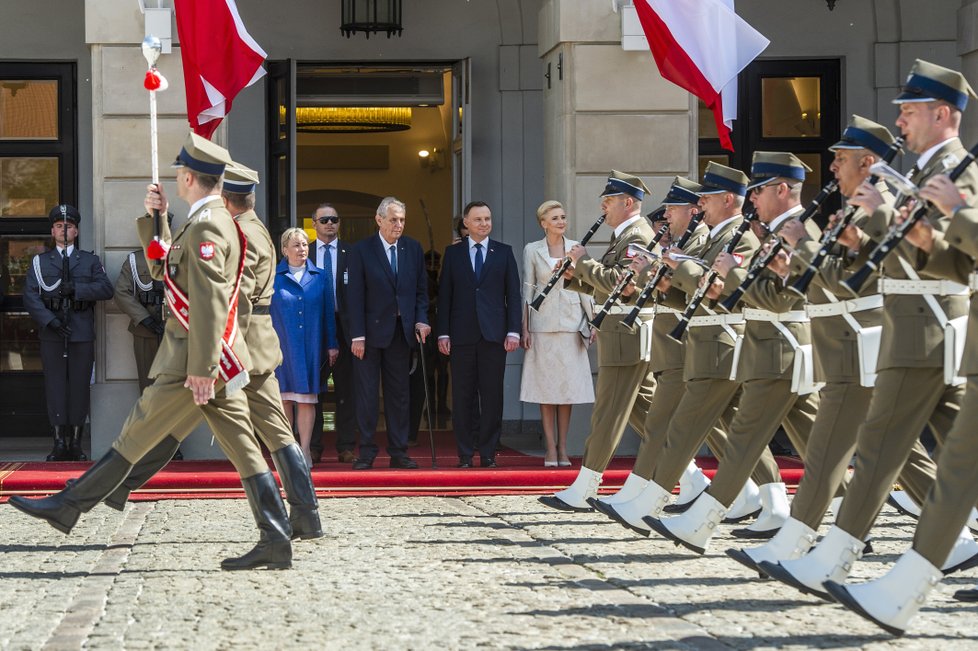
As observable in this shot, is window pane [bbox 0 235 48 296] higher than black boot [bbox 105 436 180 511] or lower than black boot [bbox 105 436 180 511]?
higher

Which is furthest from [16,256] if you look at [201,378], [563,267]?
[201,378]

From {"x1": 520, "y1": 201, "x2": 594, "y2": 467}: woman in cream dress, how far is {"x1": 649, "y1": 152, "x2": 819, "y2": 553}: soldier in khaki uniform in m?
3.79

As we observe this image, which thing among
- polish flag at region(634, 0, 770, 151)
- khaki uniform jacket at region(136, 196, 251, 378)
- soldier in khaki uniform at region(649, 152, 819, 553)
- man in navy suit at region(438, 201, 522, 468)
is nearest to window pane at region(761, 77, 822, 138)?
polish flag at region(634, 0, 770, 151)

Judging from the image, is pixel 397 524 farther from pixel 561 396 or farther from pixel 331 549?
pixel 561 396

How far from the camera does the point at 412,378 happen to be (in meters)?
11.9

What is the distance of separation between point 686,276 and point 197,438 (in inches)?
204

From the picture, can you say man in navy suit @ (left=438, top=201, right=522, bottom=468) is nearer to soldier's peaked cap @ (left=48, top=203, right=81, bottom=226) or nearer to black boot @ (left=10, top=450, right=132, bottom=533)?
soldier's peaked cap @ (left=48, top=203, right=81, bottom=226)

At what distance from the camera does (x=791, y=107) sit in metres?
13.5

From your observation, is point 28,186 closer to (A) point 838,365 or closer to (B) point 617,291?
(B) point 617,291

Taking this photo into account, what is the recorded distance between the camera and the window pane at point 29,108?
42.5ft

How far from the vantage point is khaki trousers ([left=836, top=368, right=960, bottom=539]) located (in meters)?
5.27

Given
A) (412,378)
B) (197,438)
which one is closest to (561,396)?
(412,378)

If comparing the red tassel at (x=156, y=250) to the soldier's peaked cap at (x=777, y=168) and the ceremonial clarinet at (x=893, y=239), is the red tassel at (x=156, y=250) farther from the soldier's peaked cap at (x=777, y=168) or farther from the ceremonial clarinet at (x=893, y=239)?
the ceremonial clarinet at (x=893, y=239)

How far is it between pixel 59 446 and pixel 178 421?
4913 mm
